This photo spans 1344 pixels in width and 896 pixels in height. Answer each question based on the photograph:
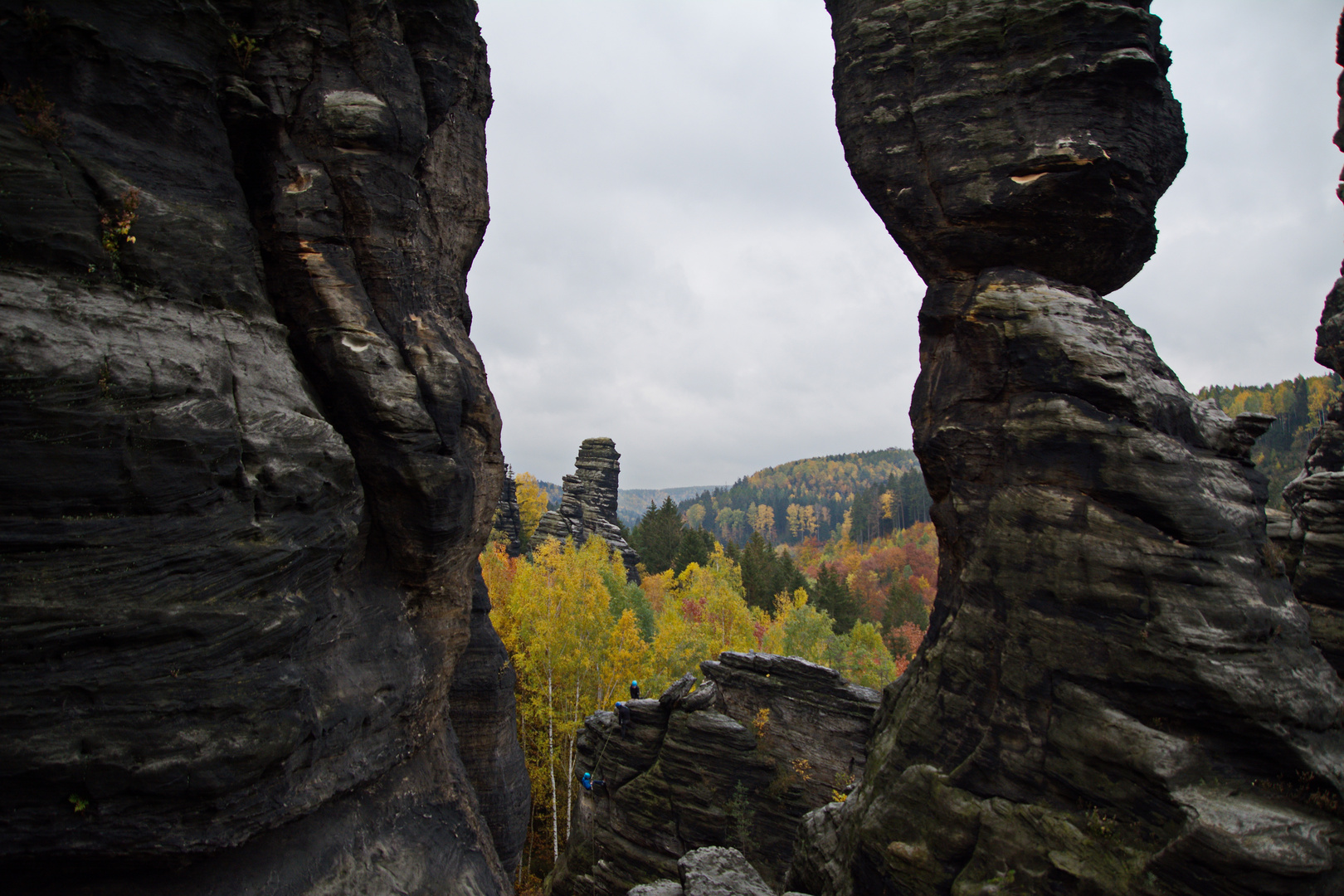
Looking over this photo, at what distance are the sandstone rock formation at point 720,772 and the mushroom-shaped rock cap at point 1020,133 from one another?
14501 millimetres

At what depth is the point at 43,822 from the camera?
6227 millimetres

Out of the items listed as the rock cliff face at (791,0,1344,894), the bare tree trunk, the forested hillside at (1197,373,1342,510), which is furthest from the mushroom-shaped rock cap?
the forested hillside at (1197,373,1342,510)

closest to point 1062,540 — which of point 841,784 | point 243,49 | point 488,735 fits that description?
point 488,735

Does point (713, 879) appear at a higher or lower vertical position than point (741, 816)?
higher

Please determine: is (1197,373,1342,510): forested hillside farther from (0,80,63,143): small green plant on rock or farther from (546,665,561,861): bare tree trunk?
(0,80,63,143): small green plant on rock

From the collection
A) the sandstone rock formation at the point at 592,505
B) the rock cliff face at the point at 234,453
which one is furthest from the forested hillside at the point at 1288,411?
the rock cliff face at the point at 234,453

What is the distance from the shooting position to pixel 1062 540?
31.3ft

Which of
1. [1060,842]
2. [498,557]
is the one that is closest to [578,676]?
[498,557]

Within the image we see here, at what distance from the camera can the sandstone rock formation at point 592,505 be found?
58688 mm

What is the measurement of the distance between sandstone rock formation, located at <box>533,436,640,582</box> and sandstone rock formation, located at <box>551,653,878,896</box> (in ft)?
117

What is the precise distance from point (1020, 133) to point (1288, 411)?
142876 millimetres

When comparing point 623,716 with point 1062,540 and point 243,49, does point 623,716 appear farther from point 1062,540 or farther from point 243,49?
point 243,49

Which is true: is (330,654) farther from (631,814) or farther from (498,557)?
(498,557)

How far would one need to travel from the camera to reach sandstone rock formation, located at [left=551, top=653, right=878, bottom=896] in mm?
19406
